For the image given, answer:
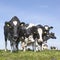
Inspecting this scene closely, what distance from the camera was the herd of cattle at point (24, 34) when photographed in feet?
95.8

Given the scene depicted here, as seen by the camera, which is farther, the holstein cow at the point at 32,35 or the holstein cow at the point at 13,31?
the holstein cow at the point at 32,35

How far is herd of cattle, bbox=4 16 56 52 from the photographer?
2921cm

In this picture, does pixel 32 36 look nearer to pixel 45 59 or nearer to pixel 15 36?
pixel 15 36

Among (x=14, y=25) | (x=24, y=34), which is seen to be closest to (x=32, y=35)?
(x=24, y=34)

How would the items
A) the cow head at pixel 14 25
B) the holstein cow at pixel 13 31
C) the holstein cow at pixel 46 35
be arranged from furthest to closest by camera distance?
1. the holstein cow at pixel 46 35
2. the cow head at pixel 14 25
3. the holstein cow at pixel 13 31

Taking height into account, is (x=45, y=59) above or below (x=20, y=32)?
below

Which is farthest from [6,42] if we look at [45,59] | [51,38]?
[45,59]

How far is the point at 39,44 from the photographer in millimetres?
31828

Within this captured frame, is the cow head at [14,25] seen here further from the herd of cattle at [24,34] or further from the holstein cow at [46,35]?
the holstein cow at [46,35]

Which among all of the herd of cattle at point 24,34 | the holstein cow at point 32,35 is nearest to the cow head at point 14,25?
the herd of cattle at point 24,34

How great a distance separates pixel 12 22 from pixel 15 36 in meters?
1.66

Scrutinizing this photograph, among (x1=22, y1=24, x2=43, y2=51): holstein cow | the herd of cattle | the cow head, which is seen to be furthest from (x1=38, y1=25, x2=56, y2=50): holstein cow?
the cow head

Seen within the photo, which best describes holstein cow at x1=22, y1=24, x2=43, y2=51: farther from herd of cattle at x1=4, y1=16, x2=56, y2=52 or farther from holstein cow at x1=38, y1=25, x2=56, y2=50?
holstein cow at x1=38, y1=25, x2=56, y2=50

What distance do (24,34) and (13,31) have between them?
2.43 m
